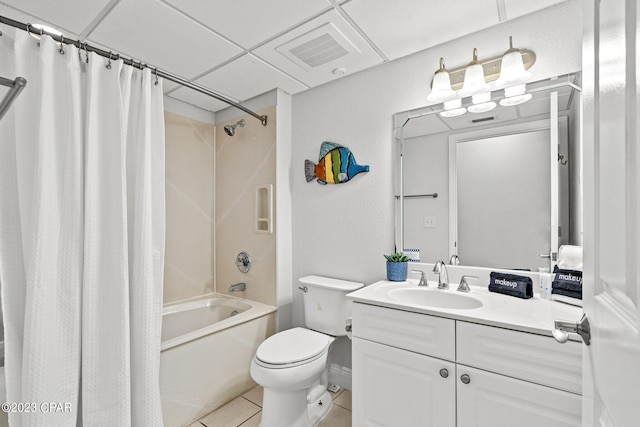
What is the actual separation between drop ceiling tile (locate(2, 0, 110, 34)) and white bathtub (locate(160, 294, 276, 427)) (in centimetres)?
180

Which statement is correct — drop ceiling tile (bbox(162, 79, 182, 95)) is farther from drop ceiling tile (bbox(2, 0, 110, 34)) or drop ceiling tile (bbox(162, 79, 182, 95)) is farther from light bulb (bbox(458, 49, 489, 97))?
light bulb (bbox(458, 49, 489, 97))

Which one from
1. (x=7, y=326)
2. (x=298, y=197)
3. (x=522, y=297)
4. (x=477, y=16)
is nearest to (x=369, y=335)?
(x=522, y=297)

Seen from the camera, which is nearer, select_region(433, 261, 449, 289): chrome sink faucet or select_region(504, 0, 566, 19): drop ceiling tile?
select_region(504, 0, 566, 19): drop ceiling tile

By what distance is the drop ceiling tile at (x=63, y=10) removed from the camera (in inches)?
55.1

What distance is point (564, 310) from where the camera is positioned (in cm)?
126

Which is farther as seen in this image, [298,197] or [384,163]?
[298,197]

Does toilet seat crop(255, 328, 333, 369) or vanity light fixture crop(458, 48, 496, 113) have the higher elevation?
vanity light fixture crop(458, 48, 496, 113)

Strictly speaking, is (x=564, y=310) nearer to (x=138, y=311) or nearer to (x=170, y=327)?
(x=138, y=311)

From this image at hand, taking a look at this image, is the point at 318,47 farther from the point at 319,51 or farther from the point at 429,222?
the point at 429,222

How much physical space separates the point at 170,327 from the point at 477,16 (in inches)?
117

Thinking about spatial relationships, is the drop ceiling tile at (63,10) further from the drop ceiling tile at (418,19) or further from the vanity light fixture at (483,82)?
the vanity light fixture at (483,82)

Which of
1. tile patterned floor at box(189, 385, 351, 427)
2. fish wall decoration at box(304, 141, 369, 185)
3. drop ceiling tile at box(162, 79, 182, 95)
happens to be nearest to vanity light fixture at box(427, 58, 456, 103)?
fish wall decoration at box(304, 141, 369, 185)

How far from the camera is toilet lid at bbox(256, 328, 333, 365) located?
1643 mm

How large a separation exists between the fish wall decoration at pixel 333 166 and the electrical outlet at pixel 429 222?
514 mm
